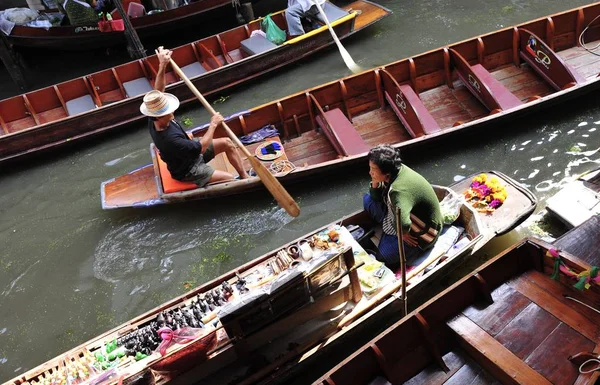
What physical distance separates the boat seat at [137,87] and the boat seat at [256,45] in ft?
6.67

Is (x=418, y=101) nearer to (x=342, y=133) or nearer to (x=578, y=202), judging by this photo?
(x=342, y=133)

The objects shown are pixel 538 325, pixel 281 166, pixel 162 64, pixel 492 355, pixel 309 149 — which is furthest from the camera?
pixel 309 149

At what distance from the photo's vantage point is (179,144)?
5762mm

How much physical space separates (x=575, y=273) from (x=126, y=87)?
8.08m

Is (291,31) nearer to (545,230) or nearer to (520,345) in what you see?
(545,230)

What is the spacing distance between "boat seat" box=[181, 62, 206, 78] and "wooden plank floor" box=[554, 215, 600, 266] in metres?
7.08

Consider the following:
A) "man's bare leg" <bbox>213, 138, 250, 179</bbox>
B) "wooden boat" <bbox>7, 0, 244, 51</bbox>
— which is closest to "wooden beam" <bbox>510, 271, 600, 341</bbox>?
"man's bare leg" <bbox>213, 138, 250, 179</bbox>

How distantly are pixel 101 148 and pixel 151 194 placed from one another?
2.70 meters

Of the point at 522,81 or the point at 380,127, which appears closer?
the point at 380,127

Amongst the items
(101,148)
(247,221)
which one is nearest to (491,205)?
(247,221)

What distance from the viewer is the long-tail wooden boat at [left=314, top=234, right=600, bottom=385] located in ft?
Answer: 12.3

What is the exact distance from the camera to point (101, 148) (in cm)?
850

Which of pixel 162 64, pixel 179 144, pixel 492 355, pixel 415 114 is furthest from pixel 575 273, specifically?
pixel 162 64

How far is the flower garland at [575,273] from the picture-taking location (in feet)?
12.4
